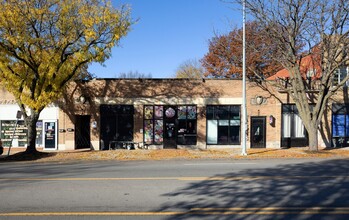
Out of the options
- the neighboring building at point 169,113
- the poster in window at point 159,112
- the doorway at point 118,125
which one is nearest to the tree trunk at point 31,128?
the neighboring building at point 169,113

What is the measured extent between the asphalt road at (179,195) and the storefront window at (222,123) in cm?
1320

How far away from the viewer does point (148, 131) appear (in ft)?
82.3

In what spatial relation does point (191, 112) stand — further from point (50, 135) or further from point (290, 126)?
point (50, 135)

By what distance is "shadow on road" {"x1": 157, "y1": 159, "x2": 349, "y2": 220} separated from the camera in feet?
22.1

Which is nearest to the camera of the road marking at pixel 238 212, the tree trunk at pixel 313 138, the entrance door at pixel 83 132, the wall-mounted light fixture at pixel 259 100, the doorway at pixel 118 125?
the road marking at pixel 238 212

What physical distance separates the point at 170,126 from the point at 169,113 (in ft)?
2.95

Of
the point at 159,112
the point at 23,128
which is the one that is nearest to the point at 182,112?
the point at 159,112

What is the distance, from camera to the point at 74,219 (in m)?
6.30

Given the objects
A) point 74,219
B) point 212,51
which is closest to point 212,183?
point 74,219

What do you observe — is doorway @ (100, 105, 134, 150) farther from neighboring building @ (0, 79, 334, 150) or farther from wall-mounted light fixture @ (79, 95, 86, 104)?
Answer: wall-mounted light fixture @ (79, 95, 86, 104)

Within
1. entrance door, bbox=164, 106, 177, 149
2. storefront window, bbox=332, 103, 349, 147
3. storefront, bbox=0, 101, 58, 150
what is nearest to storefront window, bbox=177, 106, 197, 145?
entrance door, bbox=164, 106, 177, 149

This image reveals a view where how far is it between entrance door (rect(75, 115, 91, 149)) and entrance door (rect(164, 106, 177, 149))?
216 inches

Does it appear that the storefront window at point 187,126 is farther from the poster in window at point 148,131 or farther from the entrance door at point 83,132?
the entrance door at point 83,132

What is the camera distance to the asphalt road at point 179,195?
21.8 feet
